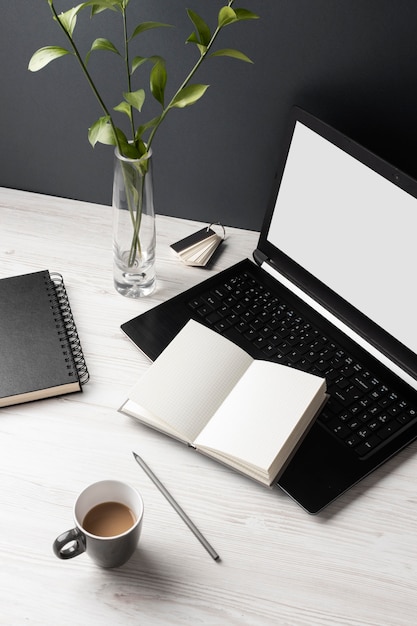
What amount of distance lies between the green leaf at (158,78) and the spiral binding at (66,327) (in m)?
0.34

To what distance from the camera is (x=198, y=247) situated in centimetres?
126

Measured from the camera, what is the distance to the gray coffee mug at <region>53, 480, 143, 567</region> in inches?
30.8

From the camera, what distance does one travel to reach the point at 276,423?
3.06 feet

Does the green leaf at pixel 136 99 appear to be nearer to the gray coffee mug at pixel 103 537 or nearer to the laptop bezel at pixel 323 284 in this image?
the laptop bezel at pixel 323 284

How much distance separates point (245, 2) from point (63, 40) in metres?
0.32

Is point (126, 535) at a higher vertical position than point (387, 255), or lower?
lower

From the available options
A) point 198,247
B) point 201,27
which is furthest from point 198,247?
point 201,27

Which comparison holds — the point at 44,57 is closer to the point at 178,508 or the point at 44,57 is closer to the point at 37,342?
the point at 37,342

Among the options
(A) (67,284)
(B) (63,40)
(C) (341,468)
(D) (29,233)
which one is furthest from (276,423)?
(B) (63,40)

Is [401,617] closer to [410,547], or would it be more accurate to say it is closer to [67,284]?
[410,547]

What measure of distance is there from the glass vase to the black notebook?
11 centimetres

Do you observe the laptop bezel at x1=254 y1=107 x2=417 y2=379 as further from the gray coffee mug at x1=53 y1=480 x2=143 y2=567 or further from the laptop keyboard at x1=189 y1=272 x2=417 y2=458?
the gray coffee mug at x1=53 y1=480 x2=143 y2=567

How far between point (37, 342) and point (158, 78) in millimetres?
429

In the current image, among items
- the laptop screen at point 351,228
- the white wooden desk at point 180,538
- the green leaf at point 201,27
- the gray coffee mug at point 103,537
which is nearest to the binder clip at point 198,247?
the laptop screen at point 351,228
